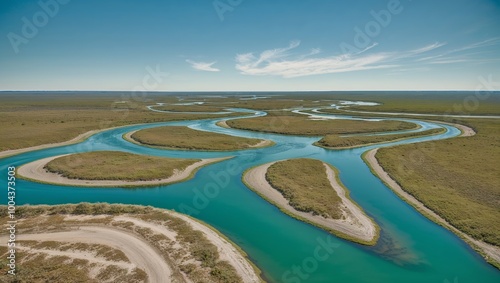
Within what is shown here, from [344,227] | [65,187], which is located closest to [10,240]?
[65,187]

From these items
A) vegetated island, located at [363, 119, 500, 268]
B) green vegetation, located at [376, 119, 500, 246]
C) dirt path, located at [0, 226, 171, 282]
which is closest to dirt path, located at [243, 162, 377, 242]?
vegetated island, located at [363, 119, 500, 268]

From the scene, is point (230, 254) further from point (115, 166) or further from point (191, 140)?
point (191, 140)

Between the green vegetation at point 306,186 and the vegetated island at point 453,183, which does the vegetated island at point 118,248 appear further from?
the vegetated island at point 453,183

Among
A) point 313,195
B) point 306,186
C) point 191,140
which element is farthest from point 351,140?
point 191,140

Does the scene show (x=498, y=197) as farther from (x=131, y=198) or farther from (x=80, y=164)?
(x=80, y=164)

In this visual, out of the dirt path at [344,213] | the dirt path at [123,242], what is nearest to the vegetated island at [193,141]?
the dirt path at [344,213]
